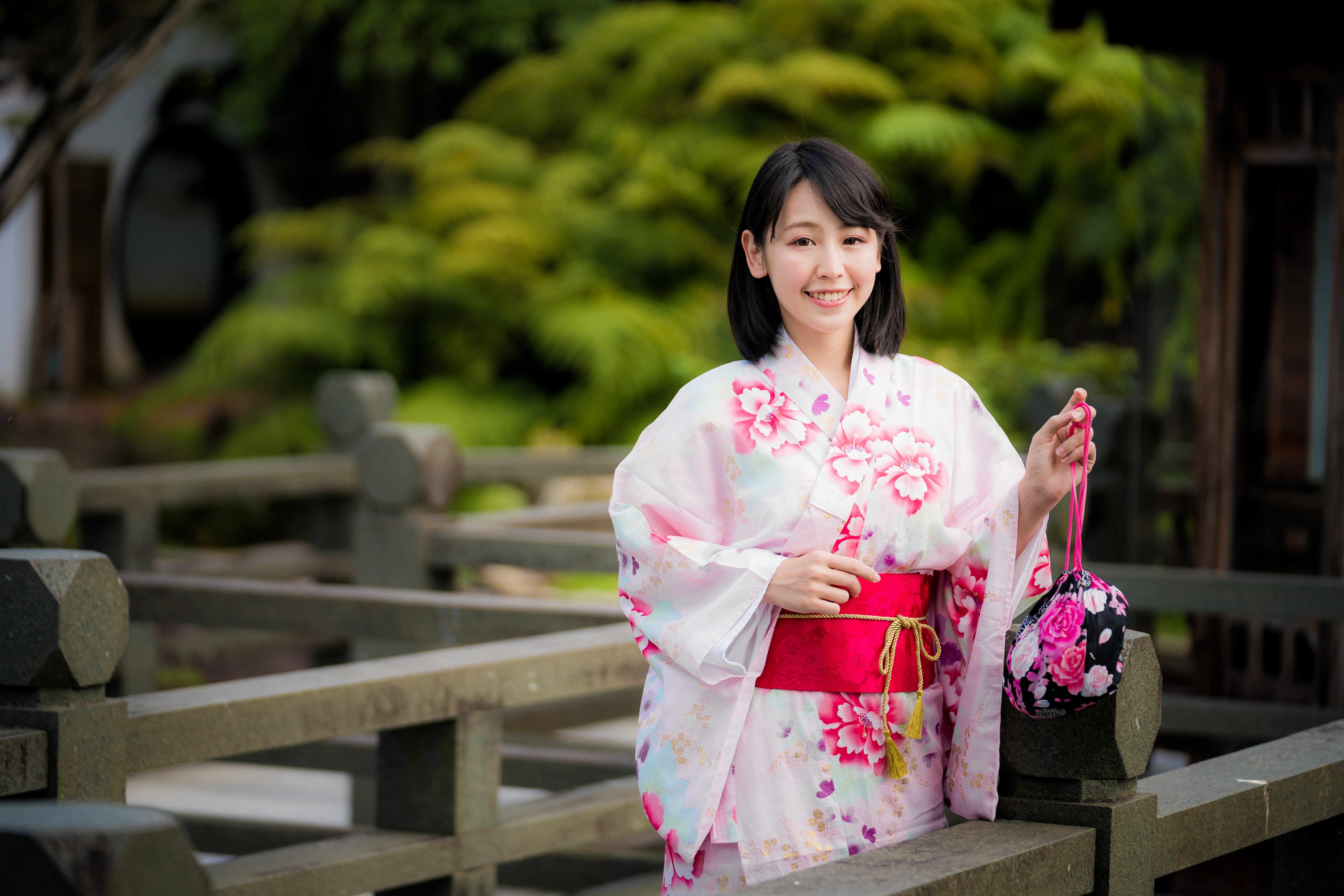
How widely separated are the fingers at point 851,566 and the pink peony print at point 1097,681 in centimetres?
33

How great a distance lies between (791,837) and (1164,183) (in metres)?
3.64

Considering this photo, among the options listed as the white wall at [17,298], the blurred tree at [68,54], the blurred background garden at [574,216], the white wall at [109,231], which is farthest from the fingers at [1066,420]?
the white wall at [17,298]

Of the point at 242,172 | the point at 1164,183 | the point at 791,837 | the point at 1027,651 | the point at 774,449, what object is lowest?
the point at 791,837

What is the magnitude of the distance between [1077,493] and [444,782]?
1.27 meters

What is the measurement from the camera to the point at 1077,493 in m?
1.88

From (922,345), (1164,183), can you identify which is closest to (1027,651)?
(1164,183)

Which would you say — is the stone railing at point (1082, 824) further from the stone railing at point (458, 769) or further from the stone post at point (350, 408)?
the stone post at point (350, 408)

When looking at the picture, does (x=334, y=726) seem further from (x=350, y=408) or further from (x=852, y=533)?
(x=350, y=408)

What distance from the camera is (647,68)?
38.8ft

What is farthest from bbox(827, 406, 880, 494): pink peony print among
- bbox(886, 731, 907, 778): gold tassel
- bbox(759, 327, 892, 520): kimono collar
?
bbox(886, 731, 907, 778): gold tassel

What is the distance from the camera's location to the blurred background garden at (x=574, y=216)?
35.1 ft

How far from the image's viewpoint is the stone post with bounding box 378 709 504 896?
102 inches

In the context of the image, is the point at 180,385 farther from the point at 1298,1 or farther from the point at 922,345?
the point at 1298,1

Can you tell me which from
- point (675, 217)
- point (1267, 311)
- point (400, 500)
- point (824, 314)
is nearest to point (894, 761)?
point (824, 314)
